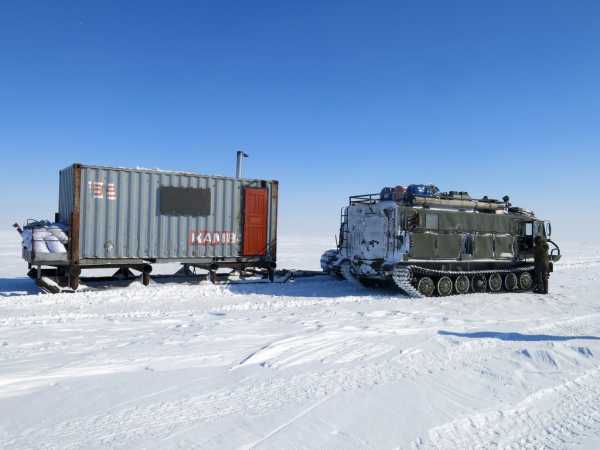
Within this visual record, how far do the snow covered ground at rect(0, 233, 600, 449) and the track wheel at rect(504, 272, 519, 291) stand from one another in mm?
4119

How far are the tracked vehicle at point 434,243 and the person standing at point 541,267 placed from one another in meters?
0.61

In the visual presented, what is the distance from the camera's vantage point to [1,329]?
7535 mm

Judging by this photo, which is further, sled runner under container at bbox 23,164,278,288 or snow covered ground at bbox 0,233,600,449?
sled runner under container at bbox 23,164,278,288

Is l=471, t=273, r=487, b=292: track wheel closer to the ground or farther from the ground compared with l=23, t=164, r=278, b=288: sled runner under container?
closer to the ground

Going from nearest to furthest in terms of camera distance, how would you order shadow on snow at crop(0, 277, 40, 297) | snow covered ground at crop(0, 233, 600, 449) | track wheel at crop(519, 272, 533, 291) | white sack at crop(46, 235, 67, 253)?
snow covered ground at crop(0, 233, 600, 449) < white sack at crop(46, 235, 67, 253) < shadow on snow at crop(0, 277, 40, 297) < track wheel at crop(519, 272, 533, 291)

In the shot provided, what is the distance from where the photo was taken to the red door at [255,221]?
46.1 ft

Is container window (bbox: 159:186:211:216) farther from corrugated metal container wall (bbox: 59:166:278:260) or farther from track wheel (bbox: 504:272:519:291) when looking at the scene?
track wheel (bbox: 504:272:519:291)

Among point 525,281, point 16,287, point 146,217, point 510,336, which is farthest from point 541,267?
point 16,287

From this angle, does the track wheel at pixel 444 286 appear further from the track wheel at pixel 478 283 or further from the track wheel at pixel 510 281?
the track wheel at pixel 510 281

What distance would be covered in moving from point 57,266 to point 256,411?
9.39 metres

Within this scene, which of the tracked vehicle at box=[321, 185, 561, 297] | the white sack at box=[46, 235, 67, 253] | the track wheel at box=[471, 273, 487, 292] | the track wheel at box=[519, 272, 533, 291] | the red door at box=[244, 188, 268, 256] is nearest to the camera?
the white sack at box=[46, 235, 67, 253]

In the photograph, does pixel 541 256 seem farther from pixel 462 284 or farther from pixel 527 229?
pixel 462 284

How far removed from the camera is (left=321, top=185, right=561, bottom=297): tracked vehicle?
1245 centimetres

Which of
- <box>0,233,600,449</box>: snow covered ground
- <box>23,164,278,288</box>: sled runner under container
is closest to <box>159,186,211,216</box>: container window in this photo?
<box>23,164,278,288</box>: sled runner under container
